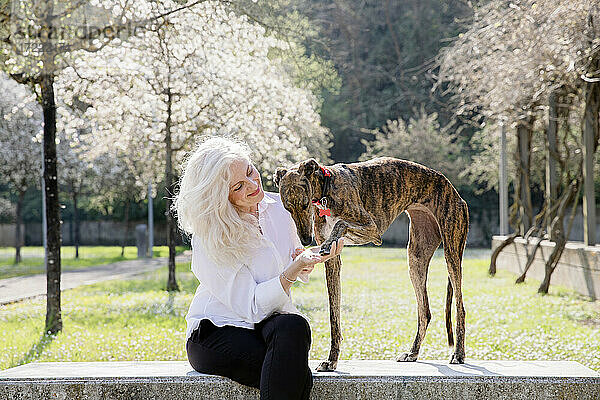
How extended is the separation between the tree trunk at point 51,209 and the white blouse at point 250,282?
493cm

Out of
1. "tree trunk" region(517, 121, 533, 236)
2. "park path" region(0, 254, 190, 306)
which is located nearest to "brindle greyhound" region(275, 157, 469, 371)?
"park path" region(0, 254, 190, 306)

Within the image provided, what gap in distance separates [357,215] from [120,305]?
852cm

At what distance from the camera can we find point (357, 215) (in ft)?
13.0

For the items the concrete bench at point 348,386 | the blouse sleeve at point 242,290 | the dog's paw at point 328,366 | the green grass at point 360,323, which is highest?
the blouse sleeve at point 242,290

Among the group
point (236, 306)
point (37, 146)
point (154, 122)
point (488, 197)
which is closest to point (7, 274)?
point (37, 146)

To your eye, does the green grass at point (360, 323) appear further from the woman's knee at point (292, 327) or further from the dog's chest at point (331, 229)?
the woman's knee at point (292, 327)

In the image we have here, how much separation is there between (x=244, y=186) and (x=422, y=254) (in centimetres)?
141

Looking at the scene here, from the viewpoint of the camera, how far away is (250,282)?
3.89 metres

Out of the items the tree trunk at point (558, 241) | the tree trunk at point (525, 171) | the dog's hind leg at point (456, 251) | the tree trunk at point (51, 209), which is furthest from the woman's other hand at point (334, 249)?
the tree trunk at point (525, 171)

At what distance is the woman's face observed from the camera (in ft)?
12.8

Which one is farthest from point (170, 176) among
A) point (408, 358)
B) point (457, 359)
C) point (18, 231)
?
point (18, 231)

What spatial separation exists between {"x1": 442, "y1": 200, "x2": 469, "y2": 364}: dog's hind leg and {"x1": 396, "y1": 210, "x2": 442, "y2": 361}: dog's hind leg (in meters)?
0.22

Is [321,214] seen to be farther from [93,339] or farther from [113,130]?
[113,130]

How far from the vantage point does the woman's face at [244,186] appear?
3914mm
